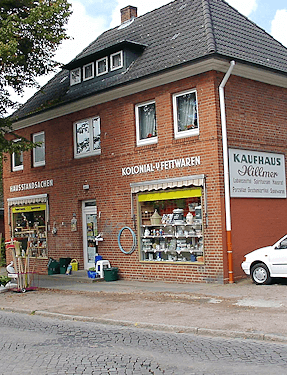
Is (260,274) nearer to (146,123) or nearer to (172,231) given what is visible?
(172,231)

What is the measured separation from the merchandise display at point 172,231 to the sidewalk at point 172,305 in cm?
91

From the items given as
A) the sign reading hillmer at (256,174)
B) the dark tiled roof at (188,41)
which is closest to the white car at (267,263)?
the sign reading hillmer at (256,174)

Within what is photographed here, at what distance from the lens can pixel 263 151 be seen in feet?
50.1

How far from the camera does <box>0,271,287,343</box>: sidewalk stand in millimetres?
8773

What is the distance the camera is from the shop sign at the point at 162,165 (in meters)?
14.6

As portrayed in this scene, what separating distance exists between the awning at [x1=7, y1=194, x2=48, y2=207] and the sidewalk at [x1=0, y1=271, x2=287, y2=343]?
187 inches

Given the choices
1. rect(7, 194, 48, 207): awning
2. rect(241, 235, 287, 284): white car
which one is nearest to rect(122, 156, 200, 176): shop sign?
rect(241, 235, 287, 284): white car

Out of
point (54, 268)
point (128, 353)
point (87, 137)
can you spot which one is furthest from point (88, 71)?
point (128, 353)

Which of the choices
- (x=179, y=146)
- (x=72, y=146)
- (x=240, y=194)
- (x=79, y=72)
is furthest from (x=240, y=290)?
(x=79, y=72)

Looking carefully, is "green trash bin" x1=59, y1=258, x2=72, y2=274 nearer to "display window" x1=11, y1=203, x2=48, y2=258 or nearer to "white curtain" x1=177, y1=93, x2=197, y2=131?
"display window" x1=11, y1=203, x2=48, y2=258

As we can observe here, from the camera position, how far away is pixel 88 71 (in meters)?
18.7

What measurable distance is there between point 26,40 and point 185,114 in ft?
17.6

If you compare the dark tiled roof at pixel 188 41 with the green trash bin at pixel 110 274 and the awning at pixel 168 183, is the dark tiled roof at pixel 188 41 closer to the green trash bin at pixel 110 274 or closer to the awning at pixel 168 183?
the awning at pixel 168 183

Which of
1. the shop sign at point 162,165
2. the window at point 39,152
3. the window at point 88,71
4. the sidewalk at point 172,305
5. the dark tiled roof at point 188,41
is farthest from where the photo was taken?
the window at point 39,152
